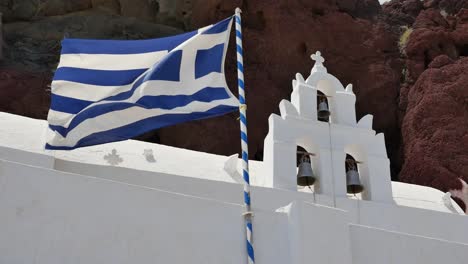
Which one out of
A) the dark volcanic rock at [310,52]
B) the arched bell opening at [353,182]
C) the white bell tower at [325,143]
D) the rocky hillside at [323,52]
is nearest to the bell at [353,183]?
the arched bell opening at [353,182]

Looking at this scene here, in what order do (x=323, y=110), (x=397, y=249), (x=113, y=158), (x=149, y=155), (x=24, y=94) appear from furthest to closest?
(x=24, y=94) < (x=323, y=110) < (x=149, y=155) < (x=113, y=158) < (x=397, y=249)

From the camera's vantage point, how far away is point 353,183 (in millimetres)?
9328

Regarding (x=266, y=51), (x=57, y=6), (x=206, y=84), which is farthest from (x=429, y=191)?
(x=57, y=6)

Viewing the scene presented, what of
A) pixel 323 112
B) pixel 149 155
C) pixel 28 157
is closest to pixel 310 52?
pixel 323 112

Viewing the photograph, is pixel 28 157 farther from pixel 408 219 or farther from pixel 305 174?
pixel 408 219

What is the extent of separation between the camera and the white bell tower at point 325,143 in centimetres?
884

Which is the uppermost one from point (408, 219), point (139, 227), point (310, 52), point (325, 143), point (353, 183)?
point (310, 52)

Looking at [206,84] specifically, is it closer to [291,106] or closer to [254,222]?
[254,222]

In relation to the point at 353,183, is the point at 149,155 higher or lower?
higher

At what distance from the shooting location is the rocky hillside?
15500 mm

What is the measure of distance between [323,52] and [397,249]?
1186cm

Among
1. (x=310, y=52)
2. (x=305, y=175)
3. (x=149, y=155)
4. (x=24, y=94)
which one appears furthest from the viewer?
(x=310, y=52)

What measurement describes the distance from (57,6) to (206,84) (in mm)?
15139

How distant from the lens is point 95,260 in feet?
17.6
